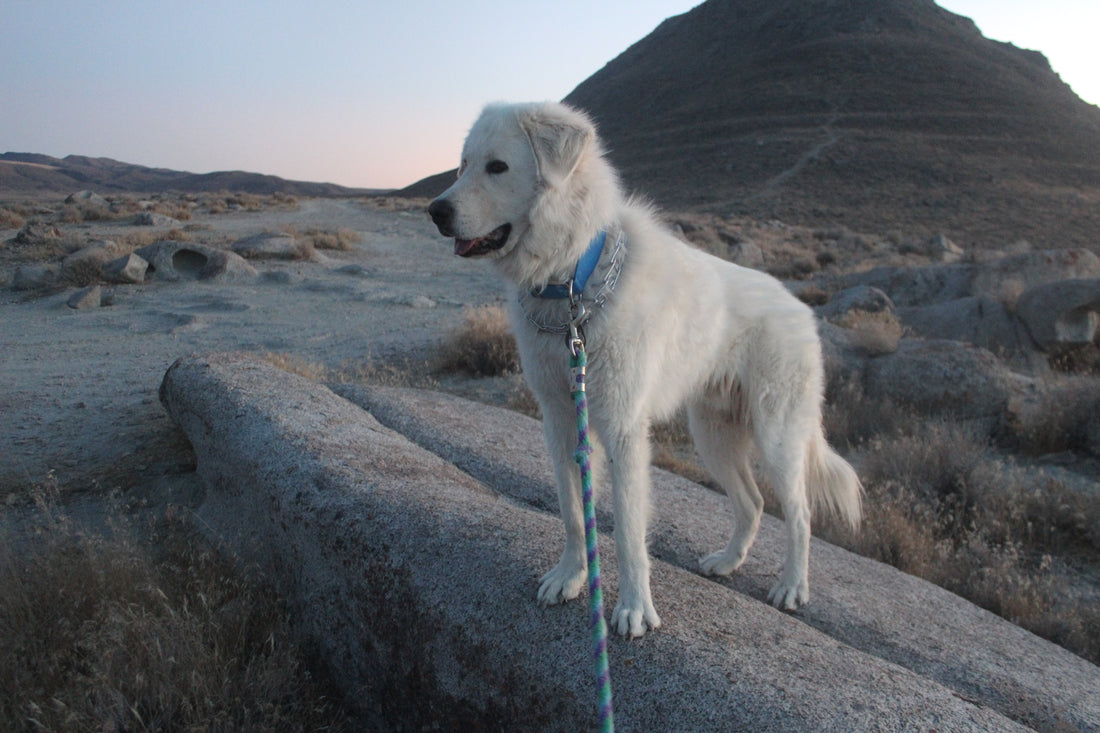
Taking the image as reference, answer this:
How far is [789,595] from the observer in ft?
10.5

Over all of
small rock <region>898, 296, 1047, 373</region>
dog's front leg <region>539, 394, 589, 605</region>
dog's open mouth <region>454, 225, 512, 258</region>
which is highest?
dog's open mouth <region>454, 225, 512, 258</region>

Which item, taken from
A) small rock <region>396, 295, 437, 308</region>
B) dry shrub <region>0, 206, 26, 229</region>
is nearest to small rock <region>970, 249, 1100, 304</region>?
small rock <region>396, 295, 437, 308</region>

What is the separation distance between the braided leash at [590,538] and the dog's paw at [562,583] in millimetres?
247

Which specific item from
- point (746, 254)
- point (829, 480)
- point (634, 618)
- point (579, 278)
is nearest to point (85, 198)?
point (746, 254)

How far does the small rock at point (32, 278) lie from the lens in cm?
1135

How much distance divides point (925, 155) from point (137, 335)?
159 feet

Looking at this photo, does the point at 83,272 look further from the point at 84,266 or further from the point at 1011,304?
the point at 1011,304

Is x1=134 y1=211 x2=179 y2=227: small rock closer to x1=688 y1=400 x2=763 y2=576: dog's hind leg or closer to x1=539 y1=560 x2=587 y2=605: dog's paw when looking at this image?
x1=688 y1=400 x2=763 y2=576: dog's hind leg

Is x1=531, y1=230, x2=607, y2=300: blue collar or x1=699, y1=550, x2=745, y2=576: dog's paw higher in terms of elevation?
x1=531, y1=230, x2=607, y2=300: blue collar

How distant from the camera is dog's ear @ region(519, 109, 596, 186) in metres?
2.52

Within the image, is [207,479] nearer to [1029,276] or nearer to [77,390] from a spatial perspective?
[77,390]

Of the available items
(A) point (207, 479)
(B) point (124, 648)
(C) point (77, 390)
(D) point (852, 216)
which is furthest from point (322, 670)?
(D) point (852, 216)

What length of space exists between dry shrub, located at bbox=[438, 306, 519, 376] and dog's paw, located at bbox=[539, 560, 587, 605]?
5.55 meters

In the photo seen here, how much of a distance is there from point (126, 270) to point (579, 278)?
11.8 m
